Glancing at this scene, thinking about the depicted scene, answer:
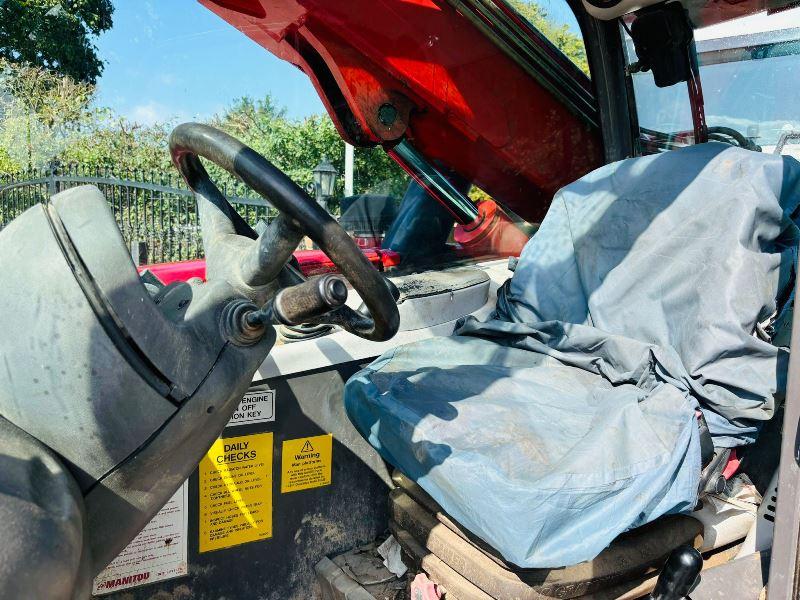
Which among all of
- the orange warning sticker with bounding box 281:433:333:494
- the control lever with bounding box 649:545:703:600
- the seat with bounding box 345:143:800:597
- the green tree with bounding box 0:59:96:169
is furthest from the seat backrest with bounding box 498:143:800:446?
the green tree with bounding box 0:59:96:169

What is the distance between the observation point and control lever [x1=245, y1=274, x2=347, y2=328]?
934 mm

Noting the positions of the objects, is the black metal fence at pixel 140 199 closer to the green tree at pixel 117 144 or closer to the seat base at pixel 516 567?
the green tree at pixel 117 144

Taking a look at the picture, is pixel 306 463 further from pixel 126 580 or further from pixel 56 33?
pixel 56 33

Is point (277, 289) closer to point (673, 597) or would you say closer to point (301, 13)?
point (673, 597)

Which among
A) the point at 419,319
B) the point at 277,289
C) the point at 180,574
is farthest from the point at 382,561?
the point at 277,289

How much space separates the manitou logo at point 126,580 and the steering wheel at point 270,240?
0.79m

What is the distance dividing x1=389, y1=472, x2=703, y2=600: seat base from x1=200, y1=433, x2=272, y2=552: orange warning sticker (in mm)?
340

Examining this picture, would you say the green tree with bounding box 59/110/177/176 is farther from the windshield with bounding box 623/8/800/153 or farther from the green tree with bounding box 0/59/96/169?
the windshield with bounding box 623/8/800/153

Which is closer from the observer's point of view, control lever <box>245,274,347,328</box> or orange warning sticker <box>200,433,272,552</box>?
control lever <box>245,274,347,328</box>

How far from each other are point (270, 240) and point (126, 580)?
3.09 ft

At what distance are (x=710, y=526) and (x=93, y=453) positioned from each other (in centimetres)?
132

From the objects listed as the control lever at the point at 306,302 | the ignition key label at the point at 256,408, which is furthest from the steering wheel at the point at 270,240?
the ignition key label at the point at 256,408

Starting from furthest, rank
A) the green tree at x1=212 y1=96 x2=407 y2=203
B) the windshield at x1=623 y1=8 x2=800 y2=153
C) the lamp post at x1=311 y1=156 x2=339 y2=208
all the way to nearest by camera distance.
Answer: the green tree at x1=212 y1=96 x2=407 y2=203
the lamp post at x1=311 y1=156 x2=339 y2=208
the windshield at x1=623 y1=8 x2=800 y2=153

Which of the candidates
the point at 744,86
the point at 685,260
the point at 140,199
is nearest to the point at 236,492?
the point at 685,260
